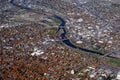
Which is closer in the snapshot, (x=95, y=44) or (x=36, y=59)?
(x=36, y=59)

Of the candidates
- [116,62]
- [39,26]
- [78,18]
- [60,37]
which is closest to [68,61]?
[116,62]

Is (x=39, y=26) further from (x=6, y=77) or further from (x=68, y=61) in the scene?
(x=6, y=77)

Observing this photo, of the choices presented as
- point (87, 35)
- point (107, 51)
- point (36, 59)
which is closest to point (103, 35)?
point (87, 35)

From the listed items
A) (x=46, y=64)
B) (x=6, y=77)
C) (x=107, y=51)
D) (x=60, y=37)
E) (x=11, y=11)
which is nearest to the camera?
(x=6, y=77)

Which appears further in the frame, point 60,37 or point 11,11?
point 11,11

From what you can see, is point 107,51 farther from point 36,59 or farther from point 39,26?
point 39,26

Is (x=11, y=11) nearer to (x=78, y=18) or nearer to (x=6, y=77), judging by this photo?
(x=78, y=18)

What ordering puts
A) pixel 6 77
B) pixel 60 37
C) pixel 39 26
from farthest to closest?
pixel 39 26 → pixel 60 37 → pixel 6 77

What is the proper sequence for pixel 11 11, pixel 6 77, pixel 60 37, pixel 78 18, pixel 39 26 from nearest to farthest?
1. pixel 6 77
2. pixel 60 37
3. pixel 39 26
4. pixel 78 18
5. pixel 11 11
